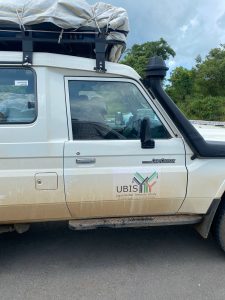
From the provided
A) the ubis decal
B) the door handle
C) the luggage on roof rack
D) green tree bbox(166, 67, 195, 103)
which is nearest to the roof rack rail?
the luggage on roof rack

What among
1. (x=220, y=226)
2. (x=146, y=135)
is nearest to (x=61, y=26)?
(x=146, y=135)

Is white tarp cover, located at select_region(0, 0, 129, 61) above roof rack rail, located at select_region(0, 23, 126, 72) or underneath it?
above

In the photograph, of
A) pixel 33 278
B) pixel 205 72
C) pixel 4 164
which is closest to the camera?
pixel 4 164

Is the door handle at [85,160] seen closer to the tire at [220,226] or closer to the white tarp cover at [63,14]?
the white tarp cover at [63,14]

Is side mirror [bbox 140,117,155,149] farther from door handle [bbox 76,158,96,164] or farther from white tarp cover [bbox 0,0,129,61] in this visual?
white tarp cover [bbox 0,0,129,61]

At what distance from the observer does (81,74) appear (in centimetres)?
354

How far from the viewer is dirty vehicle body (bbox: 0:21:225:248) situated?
3.43m

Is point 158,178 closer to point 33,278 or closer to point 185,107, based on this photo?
point 33,278

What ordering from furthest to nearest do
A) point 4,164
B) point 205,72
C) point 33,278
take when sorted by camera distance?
point 205,72
point 33,278
point 4,164

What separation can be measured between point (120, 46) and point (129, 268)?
2240mm

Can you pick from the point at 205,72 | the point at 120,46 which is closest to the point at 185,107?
the point at 205,72

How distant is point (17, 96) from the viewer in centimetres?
347

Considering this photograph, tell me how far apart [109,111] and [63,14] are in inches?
38.7

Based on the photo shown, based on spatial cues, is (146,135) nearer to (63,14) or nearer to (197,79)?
(63,14)
